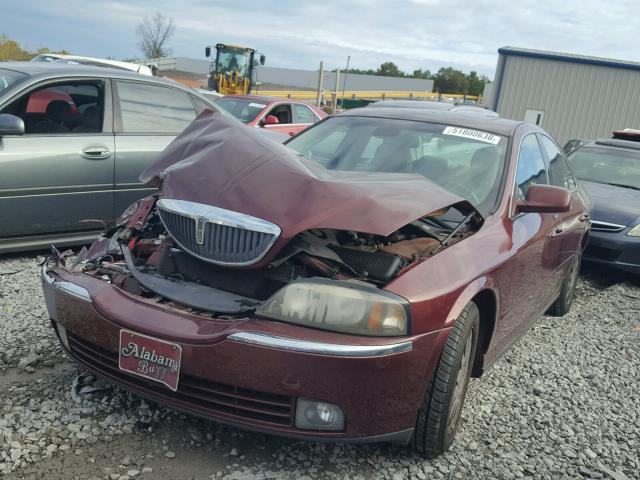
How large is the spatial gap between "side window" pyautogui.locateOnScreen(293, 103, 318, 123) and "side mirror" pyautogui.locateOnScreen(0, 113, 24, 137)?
711cm

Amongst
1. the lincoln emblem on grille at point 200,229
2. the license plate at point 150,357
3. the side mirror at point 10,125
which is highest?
the side mirror at point 10,125

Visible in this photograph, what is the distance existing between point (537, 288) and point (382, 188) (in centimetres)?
156

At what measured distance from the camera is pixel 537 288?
3.66 metres

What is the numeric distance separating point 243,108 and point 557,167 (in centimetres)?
725

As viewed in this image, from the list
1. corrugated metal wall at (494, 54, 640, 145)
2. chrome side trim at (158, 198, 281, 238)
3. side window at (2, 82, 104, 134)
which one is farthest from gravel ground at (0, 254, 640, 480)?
corrugated metal wall at (494, 54, 640, 145)

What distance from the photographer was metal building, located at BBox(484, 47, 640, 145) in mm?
24312

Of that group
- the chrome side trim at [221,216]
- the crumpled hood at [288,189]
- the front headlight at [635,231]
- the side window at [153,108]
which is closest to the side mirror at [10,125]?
the side window at [153,108]

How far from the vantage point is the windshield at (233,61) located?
22.6 metres

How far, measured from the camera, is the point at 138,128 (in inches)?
205

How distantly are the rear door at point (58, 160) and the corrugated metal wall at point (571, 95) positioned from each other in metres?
22.9

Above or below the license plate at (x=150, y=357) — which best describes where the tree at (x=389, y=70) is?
above

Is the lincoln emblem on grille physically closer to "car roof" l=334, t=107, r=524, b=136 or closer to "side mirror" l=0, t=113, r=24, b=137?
"car roof" l=334, t=107, r=524, b=136

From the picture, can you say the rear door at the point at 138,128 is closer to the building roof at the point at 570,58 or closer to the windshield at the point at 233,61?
the windshield at the point at 233,61

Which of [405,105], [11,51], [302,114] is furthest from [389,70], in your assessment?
[405,105]
